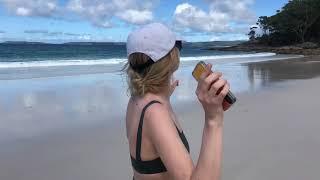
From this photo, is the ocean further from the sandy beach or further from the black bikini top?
the black bikini top

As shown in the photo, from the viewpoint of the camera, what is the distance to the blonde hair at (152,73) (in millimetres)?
1851

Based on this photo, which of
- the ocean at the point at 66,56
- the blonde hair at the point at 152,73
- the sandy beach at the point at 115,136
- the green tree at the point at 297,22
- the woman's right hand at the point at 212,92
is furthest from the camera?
the green tree at the point at 297,22

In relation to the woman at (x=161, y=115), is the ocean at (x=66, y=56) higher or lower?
lower

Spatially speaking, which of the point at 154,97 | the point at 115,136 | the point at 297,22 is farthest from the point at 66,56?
the point at 154,97

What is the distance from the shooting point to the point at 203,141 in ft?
5.50

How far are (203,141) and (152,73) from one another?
35 centimetres

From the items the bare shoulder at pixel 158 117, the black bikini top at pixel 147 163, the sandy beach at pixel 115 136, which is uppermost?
the bare shoulder at pixel 158 117

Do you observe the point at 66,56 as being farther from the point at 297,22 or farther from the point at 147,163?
the point at 147,163

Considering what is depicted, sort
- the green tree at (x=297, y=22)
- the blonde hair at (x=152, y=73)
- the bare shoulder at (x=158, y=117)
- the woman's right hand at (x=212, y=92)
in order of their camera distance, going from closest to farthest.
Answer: the woman's right hand at (x=212, y=92) → the bare shoulder at (x=158, y=117) → the blonde hair at (x=152, y=73) → the green tree at (x=297, y=22)

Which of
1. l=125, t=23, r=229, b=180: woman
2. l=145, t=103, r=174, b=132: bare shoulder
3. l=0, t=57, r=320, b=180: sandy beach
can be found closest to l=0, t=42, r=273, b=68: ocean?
l=0, t=57, r=320, b=180: sandy beach

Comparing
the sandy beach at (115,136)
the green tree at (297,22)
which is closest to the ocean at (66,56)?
the sandy beach at (115,136)

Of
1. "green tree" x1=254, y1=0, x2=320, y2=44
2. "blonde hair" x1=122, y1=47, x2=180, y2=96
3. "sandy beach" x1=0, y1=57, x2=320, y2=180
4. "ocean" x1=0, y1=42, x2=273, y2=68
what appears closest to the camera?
"blonde hair" x1=122, y1=47, x2=180, y2=96

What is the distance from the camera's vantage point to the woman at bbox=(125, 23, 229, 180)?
5.39 feet

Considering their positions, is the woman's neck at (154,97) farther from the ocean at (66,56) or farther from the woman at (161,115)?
the ocean at (66,56)
